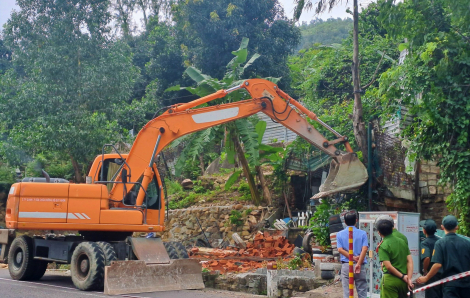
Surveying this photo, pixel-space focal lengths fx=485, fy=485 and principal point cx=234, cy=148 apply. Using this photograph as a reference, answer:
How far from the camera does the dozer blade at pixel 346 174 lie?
1146 cm

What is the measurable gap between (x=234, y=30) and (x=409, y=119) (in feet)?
50.0

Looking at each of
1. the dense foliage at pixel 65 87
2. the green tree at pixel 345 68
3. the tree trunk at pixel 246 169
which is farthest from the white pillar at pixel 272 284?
the green tree at pixel 345 68

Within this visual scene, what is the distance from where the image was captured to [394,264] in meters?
5.78

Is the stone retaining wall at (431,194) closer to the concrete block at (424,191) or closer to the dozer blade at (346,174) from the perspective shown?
the concrete block at (424,191)

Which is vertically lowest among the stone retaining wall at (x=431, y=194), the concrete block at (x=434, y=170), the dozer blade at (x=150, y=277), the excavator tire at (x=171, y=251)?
the dozer blade at (x=150, y=277)

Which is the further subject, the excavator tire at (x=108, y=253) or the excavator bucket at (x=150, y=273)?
the excavator tire at (x=108, y=253)

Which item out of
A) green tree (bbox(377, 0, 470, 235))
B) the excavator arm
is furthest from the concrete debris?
green tree (bbox(377, 0, 470, 235))

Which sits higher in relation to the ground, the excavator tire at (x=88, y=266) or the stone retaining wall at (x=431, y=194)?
the stone retaining wall at (x=431, y=194)

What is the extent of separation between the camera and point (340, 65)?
2766cm

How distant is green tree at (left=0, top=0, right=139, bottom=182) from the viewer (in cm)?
2103

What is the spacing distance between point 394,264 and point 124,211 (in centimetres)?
652

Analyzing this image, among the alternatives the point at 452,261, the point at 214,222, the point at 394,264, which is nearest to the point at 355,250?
the point at 394,264

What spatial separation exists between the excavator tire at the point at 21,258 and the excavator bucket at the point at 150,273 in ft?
10.0

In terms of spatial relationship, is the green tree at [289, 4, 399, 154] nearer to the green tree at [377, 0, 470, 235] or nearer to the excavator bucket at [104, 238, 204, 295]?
the green tree at [377, 0, 470, 235]
